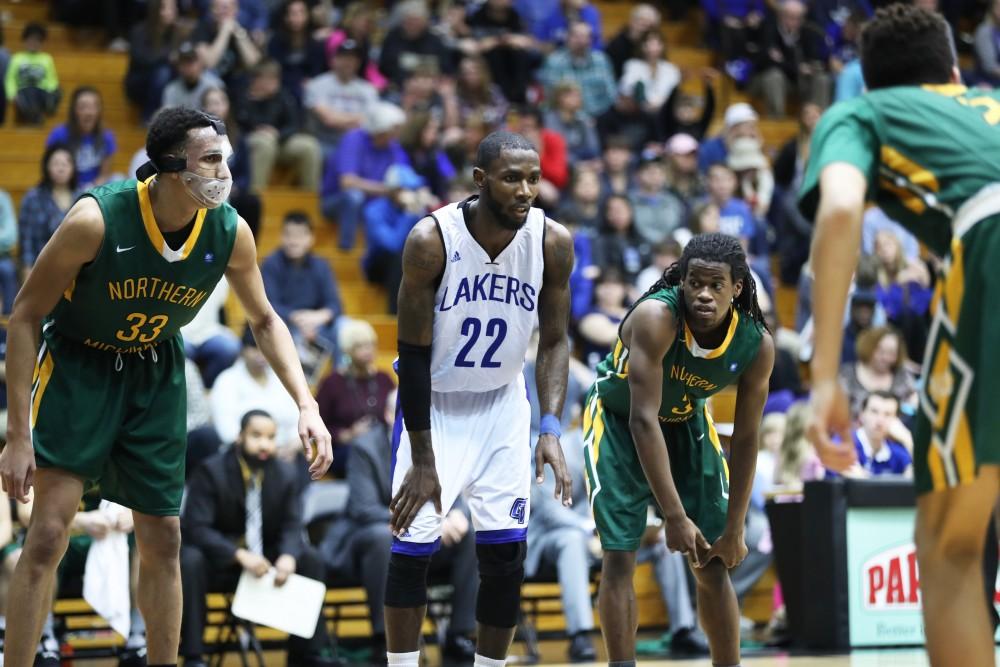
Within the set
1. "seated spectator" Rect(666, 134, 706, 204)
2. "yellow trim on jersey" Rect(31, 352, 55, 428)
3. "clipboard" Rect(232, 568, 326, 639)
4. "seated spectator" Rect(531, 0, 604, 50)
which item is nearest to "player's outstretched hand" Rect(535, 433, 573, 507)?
"yellow trim on jersey" Rect(31, 352, 55, 428)

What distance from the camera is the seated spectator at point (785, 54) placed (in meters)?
15.9

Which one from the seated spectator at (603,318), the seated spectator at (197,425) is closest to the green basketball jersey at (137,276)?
the seated spectator at (197,425)

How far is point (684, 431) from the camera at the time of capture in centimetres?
597

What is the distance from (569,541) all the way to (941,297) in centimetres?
559

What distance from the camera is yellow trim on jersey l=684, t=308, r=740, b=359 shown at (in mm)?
5586

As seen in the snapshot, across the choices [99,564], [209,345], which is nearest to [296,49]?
[209,345]

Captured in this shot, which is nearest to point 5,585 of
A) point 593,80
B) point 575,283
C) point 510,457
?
point 510,457

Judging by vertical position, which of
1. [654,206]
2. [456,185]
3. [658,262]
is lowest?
[658,262]

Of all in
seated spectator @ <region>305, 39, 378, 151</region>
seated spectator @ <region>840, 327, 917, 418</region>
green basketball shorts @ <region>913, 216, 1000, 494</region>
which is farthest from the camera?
seated spectator @ <region>305, 39, 378, 151</region>

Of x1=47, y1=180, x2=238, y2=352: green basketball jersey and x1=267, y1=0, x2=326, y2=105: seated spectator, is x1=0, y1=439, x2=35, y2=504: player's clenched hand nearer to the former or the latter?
x1=47, y1=180, x2=238, y2=352: green basketball jersey

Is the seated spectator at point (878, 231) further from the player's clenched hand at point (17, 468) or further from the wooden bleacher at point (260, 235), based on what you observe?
the player's clenched hand at point (17, 468)

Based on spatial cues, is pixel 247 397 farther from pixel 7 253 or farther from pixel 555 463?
pixel 555 463

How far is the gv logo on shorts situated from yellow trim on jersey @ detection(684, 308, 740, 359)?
0.90m

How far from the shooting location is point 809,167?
3619 millimetres
